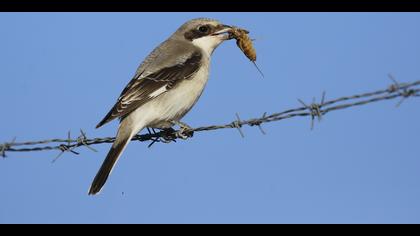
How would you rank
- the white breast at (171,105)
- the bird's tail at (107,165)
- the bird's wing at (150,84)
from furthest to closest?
the white breast at (171,105) < the bird's wing at (150,84) < the bird's tail at (107,165)

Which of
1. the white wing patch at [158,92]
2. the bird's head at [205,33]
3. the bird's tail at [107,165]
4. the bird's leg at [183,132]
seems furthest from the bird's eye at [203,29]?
the bird's tail at [107,165]

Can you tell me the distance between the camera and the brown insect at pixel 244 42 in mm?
6297

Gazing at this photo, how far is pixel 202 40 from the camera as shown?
276 inches

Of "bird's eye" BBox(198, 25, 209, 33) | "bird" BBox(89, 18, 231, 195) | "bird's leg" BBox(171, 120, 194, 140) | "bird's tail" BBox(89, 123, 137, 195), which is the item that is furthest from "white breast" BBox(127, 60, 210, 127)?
"bird's eye" BBox(198, 25, 209, 33)

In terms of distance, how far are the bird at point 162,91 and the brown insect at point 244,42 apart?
144 millimetres

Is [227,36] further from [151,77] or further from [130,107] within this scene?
[130,107]

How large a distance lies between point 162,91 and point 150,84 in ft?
0.46

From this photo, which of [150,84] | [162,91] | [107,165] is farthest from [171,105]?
[107,165]

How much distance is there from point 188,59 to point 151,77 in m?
0.50

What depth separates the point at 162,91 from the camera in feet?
20.1

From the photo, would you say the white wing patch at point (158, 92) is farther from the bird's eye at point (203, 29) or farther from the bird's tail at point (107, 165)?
the bird's eye at point (203, 29)

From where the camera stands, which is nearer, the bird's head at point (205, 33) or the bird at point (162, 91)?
the bird at point (162, 91)

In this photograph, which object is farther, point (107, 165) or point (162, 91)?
point (162, 91)

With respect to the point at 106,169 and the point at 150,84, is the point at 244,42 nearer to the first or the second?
the point at 150,84
